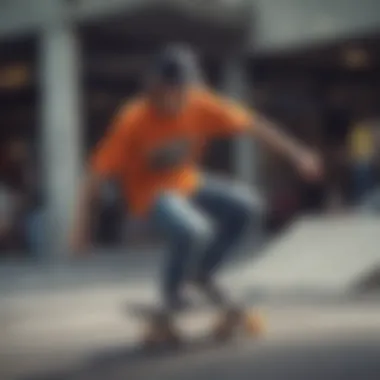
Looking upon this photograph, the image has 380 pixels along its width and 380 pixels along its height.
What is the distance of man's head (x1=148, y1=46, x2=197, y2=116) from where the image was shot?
3.93 ft

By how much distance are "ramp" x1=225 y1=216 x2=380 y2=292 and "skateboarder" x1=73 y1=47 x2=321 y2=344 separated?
0.49 ft

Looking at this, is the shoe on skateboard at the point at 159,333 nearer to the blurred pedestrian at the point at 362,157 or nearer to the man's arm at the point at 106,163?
the man's arm at the point at 106,163

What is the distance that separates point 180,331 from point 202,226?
0.13 meters

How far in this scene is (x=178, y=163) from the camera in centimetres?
126

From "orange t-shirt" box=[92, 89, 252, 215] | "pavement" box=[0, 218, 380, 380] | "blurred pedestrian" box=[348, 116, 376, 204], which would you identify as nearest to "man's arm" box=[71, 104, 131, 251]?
"orange t-shirt" box=[92, 89, 252, 215]

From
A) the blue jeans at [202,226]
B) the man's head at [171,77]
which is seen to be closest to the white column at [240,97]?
the blue jeans at [202,226]

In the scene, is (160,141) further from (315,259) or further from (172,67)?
(315,259)

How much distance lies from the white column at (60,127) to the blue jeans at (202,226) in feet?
0.43

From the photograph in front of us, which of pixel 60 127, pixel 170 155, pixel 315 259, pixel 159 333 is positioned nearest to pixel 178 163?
pixel 170 155

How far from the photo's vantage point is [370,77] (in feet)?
4.97

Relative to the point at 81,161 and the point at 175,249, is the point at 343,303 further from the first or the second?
the point at 81,161

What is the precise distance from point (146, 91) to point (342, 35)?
22 cm

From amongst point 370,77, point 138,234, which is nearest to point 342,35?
point 370,77

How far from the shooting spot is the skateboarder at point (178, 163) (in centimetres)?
124
